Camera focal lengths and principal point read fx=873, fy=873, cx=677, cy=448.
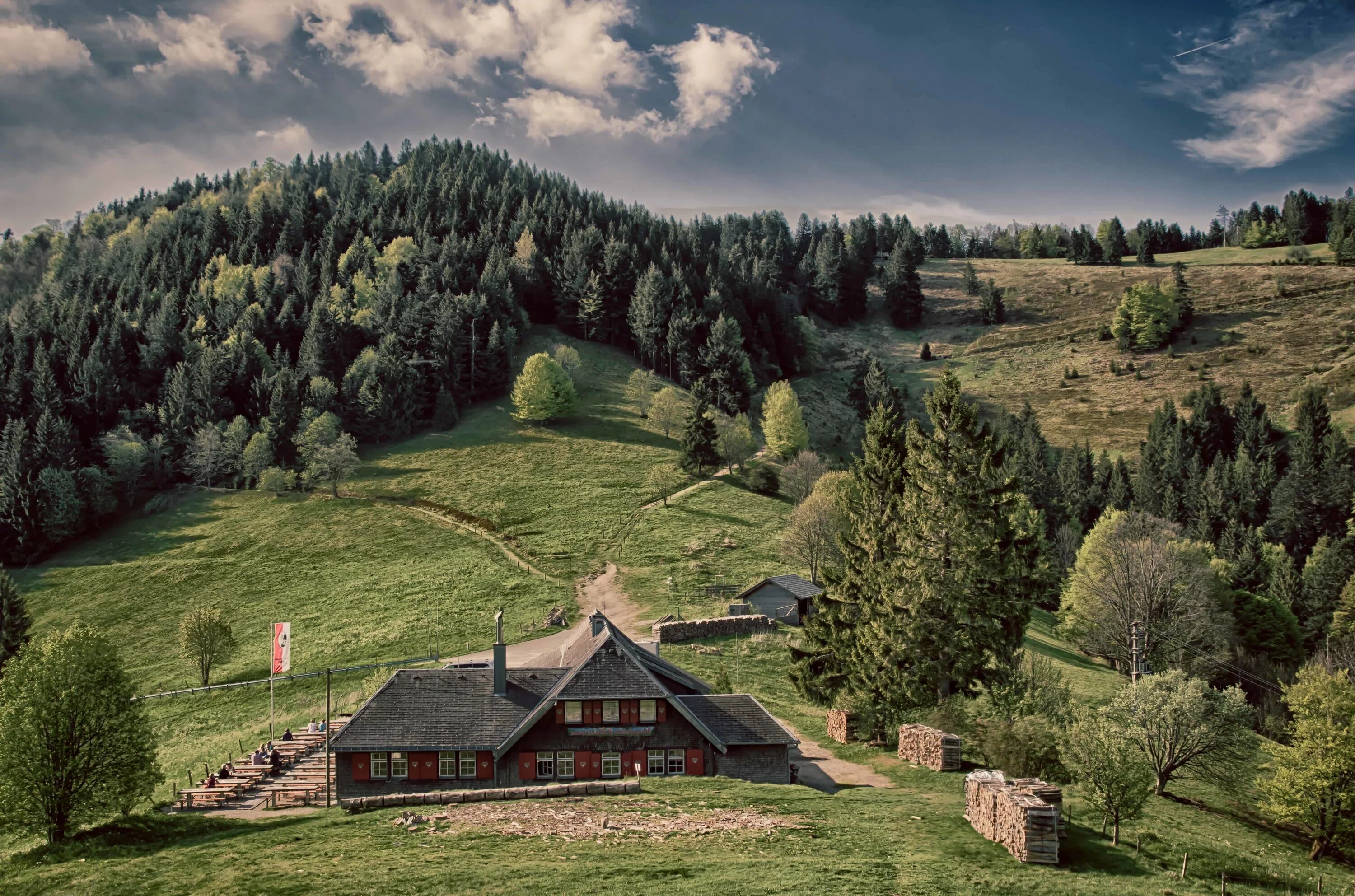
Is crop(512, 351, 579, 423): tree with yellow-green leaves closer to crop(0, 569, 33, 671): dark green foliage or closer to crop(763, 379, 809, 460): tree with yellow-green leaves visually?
crop(763, 379, 809, 460): tree with yellow-green leaves

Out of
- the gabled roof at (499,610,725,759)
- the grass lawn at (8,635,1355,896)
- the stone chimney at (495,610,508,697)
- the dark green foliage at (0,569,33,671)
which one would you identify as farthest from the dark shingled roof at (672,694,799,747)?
the dark green foliage at (0,569,33,671)

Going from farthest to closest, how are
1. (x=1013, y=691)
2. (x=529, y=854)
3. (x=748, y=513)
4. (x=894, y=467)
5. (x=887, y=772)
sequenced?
(x=748, y=513), (x=894, y=467), (x=1013, y=691), (x=887, y=772), (x=529, y=854)

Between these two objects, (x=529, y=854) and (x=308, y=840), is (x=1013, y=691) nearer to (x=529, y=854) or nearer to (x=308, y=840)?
(x=529, y=854)

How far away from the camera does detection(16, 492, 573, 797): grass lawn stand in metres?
51.6

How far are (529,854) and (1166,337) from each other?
13737 centimetres

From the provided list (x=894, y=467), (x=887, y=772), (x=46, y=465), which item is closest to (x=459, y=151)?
(x=46, y=465)

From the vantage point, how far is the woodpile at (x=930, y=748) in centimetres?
3148

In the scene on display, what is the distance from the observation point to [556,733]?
1421 inches

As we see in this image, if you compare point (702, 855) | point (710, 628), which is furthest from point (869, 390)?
point (702, 855)

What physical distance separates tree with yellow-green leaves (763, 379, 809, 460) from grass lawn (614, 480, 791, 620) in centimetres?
948

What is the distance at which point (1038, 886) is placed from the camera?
765 inches

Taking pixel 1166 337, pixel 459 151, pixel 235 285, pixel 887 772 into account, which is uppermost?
pixel 459 151

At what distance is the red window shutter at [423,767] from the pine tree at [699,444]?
57827 millimetres

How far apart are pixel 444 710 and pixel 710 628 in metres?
23.5
